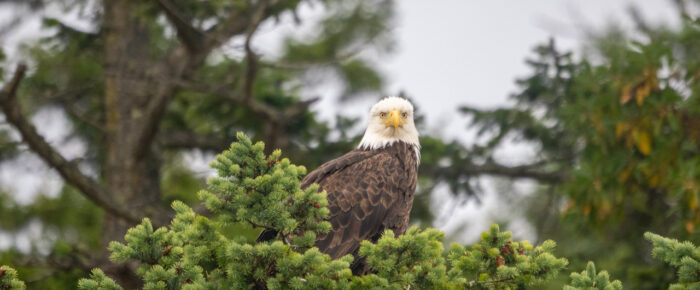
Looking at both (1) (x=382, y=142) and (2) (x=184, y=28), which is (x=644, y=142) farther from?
(2) (x=184, y=28)

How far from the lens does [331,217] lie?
5430 millimetres

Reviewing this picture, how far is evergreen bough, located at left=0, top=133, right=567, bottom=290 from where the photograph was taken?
12.3 feet

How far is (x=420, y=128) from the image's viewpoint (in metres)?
9.29

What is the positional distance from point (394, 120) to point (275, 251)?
2.74m

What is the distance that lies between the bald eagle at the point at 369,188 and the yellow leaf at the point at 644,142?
257 cm

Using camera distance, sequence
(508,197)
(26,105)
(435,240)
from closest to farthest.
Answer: (435,240), (26,105), (508,197)

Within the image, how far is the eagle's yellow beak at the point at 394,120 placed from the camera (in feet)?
20.6

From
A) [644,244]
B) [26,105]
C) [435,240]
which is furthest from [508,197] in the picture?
[435,240]

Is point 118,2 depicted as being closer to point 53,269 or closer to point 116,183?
point 116,183

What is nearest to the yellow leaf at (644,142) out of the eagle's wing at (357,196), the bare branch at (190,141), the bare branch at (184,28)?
the eagle's wing at (357,196)

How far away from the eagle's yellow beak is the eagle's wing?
383 millimetres

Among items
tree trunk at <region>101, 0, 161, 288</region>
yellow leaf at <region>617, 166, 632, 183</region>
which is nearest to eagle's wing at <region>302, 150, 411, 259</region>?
yellow leaf at <region>617, 166, 632, 183</region>

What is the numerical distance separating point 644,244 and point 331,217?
606cm

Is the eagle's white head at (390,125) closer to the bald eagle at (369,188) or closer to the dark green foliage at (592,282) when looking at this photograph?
the bald eagle at (369,188)
